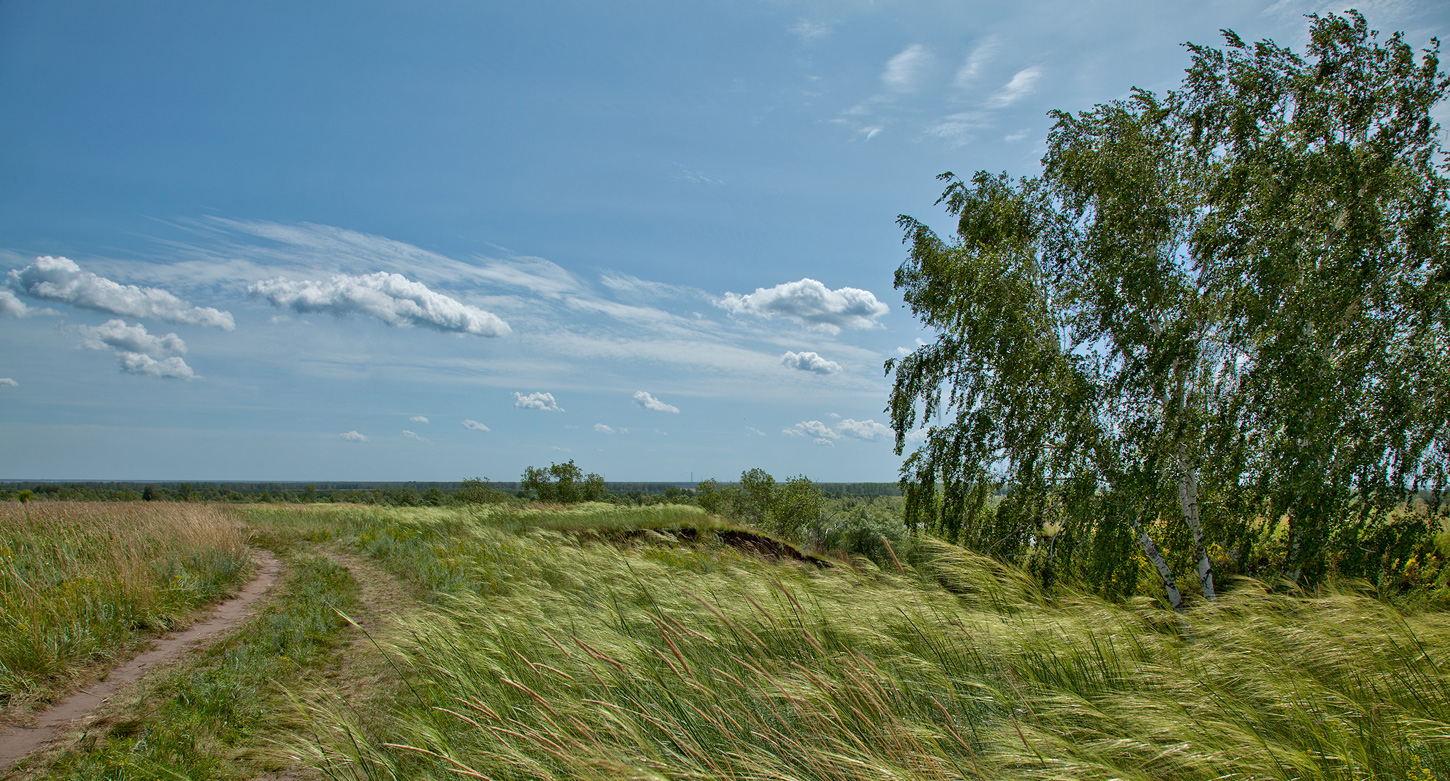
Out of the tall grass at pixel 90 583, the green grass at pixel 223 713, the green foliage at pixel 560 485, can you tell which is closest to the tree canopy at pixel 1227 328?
the green grass at pixel 223 713

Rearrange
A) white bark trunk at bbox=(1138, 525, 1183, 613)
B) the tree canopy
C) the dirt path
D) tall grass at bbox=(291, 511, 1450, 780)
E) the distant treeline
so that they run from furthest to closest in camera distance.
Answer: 1. the distant treeline
2. white bark trunk at bbox=(1138, 525, 1183, 613)
3. the tree canopy
4. the dirt path
5. tall grass at bbox=(291, 511, 1450, 780)

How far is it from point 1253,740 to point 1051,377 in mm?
7966

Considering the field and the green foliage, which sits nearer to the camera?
the field

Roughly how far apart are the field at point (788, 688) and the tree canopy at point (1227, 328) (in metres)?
2.78

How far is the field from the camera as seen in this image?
2430mm

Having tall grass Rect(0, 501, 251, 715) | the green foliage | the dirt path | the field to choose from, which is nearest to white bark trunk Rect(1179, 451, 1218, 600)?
the field

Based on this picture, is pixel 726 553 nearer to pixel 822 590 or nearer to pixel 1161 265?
pixel 822 590

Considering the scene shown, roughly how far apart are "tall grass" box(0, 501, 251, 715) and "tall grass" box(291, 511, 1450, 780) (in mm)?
3576

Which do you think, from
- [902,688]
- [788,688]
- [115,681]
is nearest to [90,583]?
[115,681]

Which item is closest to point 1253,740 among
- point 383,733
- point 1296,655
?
point 1296,655

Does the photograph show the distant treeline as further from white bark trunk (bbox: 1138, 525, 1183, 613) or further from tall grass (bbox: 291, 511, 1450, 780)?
tall grass (bbox: 291, 511, 1450, 780)

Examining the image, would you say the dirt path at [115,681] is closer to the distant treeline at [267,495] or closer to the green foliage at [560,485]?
the distant treeline at [267,495]

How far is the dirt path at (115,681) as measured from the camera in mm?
4434

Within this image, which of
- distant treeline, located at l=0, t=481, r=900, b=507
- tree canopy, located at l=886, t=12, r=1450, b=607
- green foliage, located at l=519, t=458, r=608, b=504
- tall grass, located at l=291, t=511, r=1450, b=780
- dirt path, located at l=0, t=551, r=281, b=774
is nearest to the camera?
tall grass, located at l=291, t=511, r=1450, b=780
